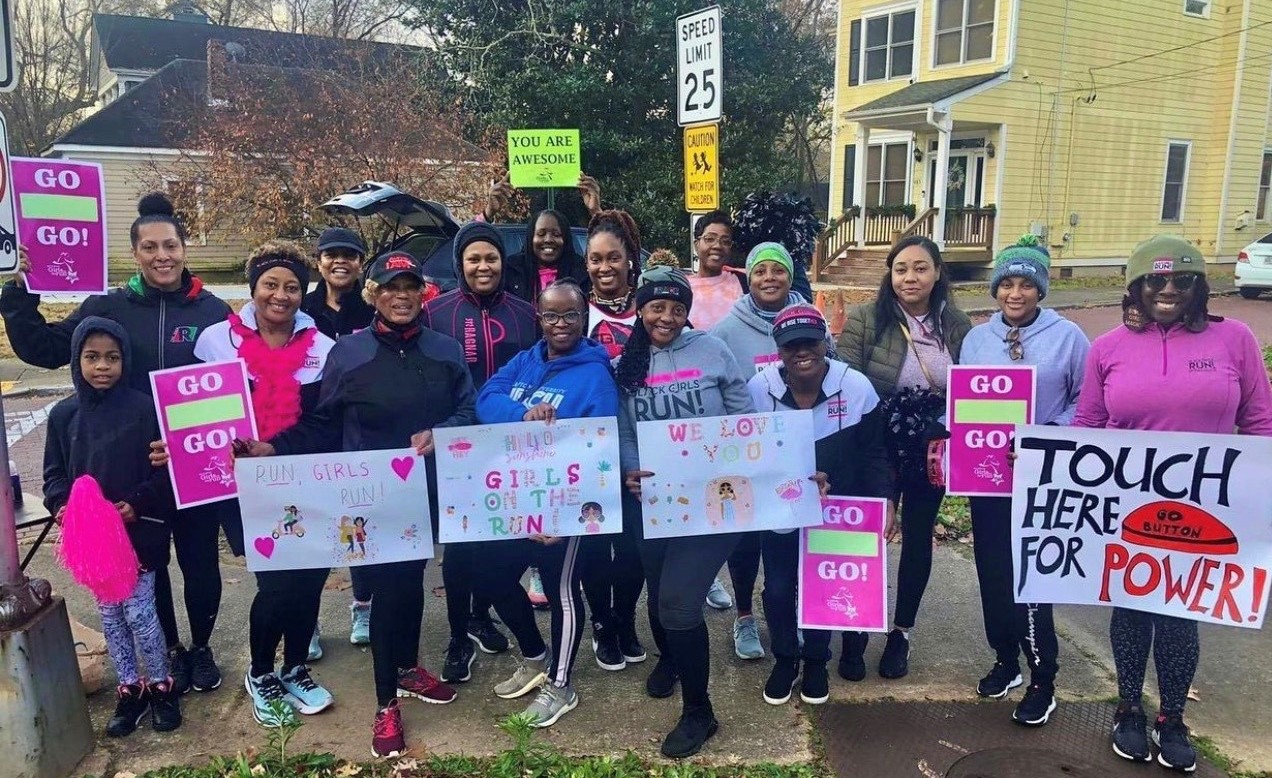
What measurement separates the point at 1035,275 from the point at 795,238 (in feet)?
5.93

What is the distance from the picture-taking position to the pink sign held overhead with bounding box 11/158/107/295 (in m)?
3.84

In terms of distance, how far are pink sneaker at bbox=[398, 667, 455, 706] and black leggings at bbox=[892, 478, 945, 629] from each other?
2.13m

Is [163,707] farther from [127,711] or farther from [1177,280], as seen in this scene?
[1177,280]

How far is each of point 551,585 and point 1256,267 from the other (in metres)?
19.3

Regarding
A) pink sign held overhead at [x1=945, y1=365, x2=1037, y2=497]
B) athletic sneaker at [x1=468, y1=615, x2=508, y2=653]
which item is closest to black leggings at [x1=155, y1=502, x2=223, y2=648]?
athletic sneaker at [x1=468, y1=615, x2=508, y2=653]

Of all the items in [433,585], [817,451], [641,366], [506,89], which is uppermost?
[506,89]

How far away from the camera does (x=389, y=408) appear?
3568 millimetres

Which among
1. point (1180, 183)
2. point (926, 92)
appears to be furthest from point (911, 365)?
point (1180, 183)

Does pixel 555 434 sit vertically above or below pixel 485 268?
below

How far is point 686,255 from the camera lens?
18.4 metres

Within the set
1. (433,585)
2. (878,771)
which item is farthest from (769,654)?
(433,585)

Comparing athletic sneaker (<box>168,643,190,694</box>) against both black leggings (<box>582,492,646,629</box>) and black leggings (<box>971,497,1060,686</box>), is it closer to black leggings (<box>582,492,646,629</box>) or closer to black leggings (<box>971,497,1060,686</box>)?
black leggings (<box>582,492,646,629</box>)

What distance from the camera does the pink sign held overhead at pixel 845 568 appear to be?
151 inches

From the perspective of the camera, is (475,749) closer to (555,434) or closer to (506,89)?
(555,434)
